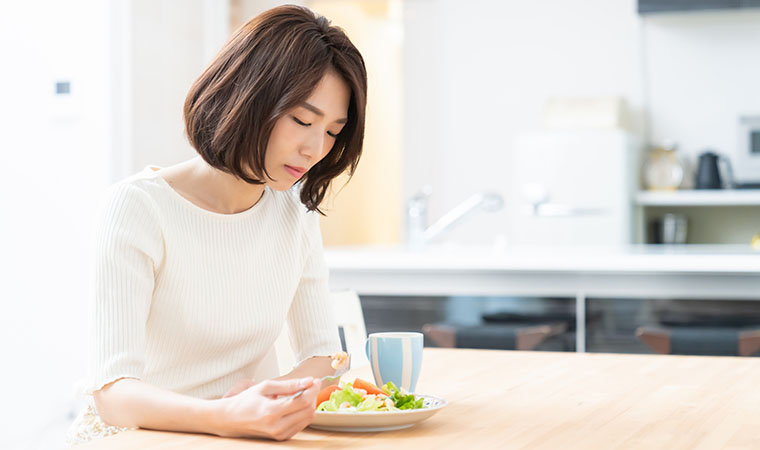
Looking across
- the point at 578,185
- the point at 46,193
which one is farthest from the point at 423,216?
the point at 46,193

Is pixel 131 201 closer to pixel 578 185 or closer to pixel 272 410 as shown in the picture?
pixel 272 410

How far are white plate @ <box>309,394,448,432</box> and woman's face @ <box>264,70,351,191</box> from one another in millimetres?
398

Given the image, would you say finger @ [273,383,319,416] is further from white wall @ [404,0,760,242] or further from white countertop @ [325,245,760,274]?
white wall @ [404,0,760,242]

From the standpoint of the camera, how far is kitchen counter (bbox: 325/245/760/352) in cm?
272

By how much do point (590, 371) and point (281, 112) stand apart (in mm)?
689

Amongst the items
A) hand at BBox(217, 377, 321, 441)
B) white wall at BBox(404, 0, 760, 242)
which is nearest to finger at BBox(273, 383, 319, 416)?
hand at BBox(217, 377, 321, 441)

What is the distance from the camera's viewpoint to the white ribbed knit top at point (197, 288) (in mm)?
1146

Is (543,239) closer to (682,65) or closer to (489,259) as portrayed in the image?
(682,65)

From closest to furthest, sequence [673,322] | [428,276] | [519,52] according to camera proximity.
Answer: [673,322], [428,276], [519,52]

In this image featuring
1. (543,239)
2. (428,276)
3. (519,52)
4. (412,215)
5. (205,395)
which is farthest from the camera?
(519,52)


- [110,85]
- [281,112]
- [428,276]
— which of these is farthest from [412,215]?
[281,112]

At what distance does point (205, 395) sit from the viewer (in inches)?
53.3

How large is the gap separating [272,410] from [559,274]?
2.04 meters

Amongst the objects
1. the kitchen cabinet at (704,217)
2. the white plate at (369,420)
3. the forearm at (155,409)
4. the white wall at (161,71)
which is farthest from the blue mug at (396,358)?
the kitchen cabinet at (704,217)
